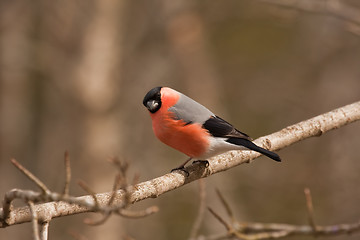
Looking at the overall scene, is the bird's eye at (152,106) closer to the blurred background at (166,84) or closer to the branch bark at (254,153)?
the branch bark at (254,153)

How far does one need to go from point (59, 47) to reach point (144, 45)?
5.12 ft

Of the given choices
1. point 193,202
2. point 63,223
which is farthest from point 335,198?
point 63,223

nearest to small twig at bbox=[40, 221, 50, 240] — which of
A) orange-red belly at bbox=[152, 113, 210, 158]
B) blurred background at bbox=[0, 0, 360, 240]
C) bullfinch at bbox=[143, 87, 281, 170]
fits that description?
bullfinch at bbox=[143, 87, 281, 170]

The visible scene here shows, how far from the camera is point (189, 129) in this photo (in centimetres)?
396

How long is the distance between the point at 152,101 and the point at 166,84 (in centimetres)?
577

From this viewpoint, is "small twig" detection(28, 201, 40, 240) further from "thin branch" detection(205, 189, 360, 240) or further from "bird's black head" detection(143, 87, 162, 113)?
"bird's black head" detection(143, 87, 162, 113)

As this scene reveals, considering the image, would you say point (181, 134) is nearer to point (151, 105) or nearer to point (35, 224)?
point (151, 105)

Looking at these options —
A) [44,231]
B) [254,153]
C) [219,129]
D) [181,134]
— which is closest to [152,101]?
[181,134]

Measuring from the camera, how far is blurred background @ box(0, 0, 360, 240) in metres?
8.03

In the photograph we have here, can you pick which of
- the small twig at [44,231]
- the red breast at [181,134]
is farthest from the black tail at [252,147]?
the small twig at [44,231]

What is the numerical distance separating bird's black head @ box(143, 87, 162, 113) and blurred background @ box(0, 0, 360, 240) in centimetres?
370

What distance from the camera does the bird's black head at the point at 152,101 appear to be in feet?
13.4

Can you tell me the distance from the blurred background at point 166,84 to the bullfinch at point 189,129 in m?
3.63

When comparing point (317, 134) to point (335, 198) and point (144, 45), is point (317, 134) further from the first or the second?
point (144, 45)
